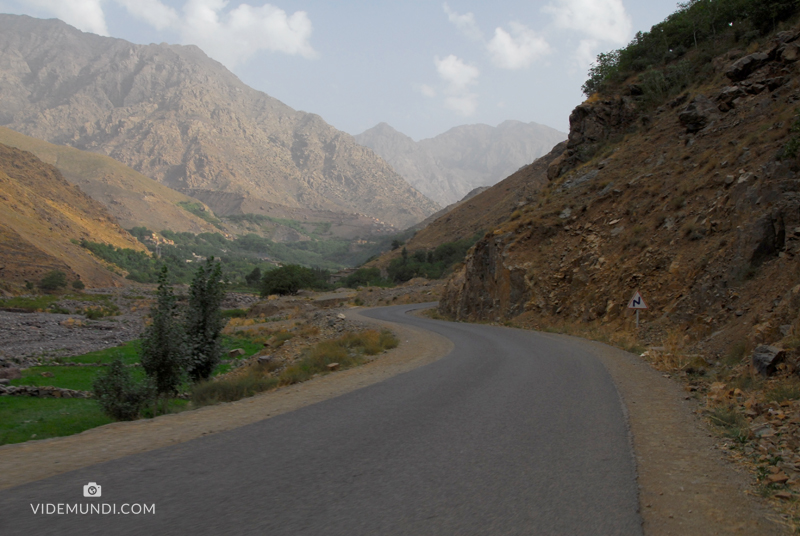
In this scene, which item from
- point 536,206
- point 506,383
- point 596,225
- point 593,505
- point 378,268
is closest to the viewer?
point 593,505

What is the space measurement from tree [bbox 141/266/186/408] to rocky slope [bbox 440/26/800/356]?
13.0m

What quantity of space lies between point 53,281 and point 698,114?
78.6 m

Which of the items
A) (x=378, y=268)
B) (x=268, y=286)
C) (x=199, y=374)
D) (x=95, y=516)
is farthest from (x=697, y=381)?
(x=378, y=268)

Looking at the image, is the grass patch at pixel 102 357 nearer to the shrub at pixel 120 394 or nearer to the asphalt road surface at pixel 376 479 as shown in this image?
the shrub at pixel 120 394

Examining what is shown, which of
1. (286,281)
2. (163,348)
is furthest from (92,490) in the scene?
(286,281)

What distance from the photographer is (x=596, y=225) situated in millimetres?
24938

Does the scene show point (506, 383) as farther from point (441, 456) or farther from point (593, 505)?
point (593, 505)

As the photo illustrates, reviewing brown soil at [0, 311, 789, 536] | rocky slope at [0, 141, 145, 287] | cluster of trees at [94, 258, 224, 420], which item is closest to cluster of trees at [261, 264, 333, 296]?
rocky slope at [0, 141, 145, 287]

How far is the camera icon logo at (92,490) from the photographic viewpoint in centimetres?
404

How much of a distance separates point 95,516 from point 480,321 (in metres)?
27.3

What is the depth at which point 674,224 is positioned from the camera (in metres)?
19.5

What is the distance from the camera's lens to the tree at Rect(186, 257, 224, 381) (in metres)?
14.1
